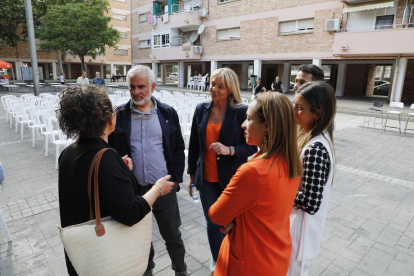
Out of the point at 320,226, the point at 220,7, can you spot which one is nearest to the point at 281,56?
the point at 220,7

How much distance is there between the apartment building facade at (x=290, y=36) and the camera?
49.8ft

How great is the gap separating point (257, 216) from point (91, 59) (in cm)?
4219

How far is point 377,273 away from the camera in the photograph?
8.61ft

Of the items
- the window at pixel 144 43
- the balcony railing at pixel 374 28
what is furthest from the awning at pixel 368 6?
the window at pixel 144 43

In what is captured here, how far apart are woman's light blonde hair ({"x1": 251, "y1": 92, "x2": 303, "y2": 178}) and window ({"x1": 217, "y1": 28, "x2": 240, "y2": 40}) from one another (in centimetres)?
2257

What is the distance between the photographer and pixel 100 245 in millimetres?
1285

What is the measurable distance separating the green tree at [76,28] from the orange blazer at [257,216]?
94.1 ft

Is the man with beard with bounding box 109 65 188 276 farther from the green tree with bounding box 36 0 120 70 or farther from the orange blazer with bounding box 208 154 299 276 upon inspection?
the green tree with bounding box 36 0 120 70

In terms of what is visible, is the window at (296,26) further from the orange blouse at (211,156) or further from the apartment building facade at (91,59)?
the apartment building facade at (91,59)

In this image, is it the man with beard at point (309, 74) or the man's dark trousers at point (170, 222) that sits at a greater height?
the man with beard at point (309, 74)

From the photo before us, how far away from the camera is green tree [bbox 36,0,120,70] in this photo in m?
25.1

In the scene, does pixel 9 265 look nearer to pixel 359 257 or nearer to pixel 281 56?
pixel 359 257

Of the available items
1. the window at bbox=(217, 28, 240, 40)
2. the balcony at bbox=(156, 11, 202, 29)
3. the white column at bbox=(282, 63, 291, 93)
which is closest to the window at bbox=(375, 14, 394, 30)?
the white column at bbox=(282, 63, 291, 93)

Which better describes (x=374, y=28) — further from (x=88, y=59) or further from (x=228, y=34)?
(x=88, y=59)
